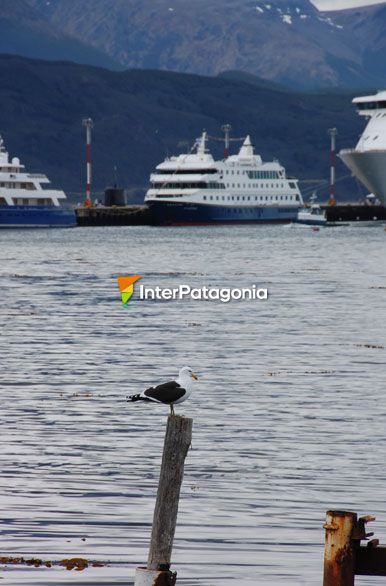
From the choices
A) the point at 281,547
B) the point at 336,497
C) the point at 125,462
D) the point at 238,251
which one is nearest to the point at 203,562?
the point at 281,547

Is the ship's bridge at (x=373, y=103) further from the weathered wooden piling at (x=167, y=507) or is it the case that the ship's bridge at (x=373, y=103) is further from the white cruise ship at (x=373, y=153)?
the weathered wooden piling at (x=167, y=507)

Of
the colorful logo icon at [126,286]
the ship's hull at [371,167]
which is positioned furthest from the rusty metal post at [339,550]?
the ship's hull at [371,167]

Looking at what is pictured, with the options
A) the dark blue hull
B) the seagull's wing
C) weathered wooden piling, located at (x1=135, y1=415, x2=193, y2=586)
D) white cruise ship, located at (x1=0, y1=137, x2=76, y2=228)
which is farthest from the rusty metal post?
the dark blue hull

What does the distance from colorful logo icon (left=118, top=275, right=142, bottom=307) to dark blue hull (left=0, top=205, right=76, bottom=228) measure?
93.6m

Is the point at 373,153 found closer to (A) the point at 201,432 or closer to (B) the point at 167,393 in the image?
(A) the point at 201,432

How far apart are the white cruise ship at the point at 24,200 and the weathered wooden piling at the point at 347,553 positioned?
16452 centimetres

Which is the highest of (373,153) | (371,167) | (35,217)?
(373,153)

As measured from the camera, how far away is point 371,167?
180250 millimetres

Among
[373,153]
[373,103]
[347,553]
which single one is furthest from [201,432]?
[373,103]

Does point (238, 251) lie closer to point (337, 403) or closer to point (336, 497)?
point (337, 403)

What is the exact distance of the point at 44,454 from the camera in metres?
23.6

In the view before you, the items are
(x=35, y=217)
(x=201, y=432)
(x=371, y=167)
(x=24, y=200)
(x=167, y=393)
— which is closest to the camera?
(x=167, y=393)

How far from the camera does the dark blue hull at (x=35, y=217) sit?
179 metres

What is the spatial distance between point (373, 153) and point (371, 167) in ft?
6.39
